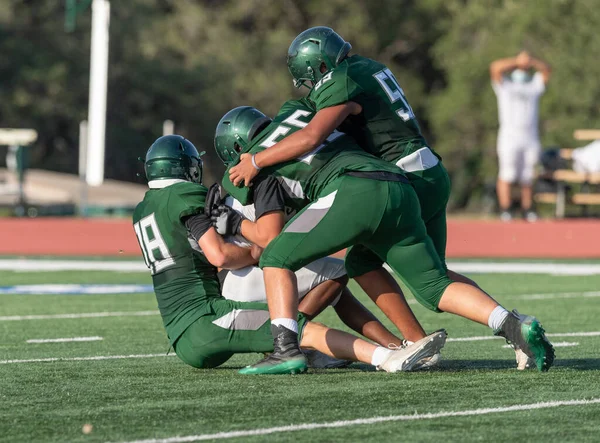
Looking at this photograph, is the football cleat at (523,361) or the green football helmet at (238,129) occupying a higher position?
the green football helmet at (238,129)

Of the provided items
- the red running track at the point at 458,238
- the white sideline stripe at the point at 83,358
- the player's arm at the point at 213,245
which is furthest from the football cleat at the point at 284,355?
the red running track at the point at 458,238

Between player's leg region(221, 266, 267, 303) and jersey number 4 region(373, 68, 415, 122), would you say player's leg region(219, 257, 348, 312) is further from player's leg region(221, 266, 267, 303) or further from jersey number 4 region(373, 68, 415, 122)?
jersey number 4 region(373, 68, 415, 122)

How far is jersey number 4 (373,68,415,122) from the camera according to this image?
632 cm

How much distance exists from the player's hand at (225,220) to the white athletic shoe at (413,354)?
3.24 feet

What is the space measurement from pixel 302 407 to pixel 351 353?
1.06 metres

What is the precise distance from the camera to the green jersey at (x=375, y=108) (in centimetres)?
612

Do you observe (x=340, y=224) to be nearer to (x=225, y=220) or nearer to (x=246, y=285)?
(x=225, y=220)

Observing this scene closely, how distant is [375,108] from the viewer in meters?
6.29

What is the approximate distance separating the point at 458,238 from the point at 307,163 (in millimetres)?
11584

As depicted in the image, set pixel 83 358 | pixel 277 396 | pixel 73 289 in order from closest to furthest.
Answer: pixel 277 396 → pixel 83 358 → pixel 73 289

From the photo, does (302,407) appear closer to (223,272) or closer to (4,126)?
(223,272)

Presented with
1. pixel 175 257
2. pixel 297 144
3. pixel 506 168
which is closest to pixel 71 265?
pixel 506 168

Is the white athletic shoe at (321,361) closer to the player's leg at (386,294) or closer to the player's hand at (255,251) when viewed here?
the player's leg at (386,294)

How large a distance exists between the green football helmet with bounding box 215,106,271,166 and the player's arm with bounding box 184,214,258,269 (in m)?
0.51
